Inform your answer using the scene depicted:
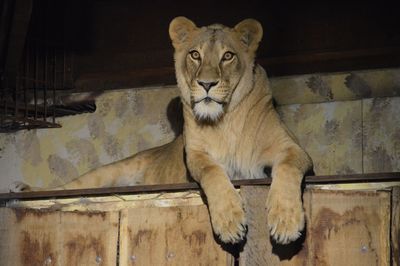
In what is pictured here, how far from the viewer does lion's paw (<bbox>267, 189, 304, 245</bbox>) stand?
9.53 ft

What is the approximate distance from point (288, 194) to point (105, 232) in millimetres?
729

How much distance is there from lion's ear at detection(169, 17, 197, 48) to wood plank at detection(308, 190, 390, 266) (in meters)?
1.49

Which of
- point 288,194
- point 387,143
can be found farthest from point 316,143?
point 288,194

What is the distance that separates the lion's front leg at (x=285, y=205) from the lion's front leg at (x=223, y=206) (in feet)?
0.37

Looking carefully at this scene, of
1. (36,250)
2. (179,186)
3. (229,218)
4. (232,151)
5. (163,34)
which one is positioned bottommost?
(36,250)

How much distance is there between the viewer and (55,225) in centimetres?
332

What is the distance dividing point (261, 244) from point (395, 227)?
1.53 feet

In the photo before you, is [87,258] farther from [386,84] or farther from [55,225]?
[386,84]

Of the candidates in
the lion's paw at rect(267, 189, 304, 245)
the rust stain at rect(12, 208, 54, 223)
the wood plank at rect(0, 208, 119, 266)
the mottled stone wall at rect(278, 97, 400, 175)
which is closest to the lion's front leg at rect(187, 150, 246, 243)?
the lion's paw at rect(267, 189, 304, 245)

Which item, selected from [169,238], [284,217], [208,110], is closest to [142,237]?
[169,238]

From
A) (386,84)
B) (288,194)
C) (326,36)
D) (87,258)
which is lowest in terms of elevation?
(87,258)

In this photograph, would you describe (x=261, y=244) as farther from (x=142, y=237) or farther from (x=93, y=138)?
(x=93, y=138)

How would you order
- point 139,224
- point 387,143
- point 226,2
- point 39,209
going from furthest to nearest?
point 226,2 → point 387,143 → point 39,209 → point 139,224

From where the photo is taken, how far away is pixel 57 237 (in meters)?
3.31
